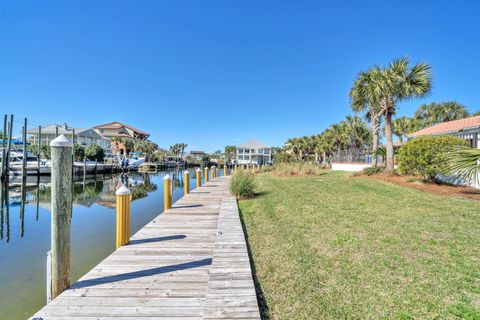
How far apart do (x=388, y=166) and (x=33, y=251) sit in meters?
17.1

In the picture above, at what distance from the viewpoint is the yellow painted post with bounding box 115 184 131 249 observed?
4762 millimetres

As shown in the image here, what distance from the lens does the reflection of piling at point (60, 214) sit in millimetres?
3252

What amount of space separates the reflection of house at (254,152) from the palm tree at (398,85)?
60159 mm

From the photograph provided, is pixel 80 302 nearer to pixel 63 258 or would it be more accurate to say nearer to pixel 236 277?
pixel 63 258

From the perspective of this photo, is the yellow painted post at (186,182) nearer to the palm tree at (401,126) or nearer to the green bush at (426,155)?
the green bush at (426,155)

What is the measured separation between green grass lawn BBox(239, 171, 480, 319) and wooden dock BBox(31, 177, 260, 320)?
1.33ft

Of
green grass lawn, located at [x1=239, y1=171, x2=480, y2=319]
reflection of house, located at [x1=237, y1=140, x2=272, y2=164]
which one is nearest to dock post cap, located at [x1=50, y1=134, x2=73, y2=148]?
green grass lawn, located at [x1=239, y1=171, x2=480, y2=319]

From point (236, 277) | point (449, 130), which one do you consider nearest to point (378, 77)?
point (449, 130)

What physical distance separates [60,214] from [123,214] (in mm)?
1524

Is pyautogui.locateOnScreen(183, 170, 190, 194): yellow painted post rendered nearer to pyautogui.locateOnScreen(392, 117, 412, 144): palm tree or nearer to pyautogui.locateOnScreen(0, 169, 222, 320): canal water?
pyautogui.locateOnScreen(0, 169, 222, 320): canal water

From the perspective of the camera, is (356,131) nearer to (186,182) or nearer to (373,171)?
(373,171)

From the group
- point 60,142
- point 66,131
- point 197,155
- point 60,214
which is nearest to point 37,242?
point 60,214

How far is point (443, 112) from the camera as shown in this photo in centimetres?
3684

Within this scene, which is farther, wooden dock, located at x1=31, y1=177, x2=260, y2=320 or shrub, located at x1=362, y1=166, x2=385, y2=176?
shrub, located at x1=362, y1=166, x2=385, y2=176
